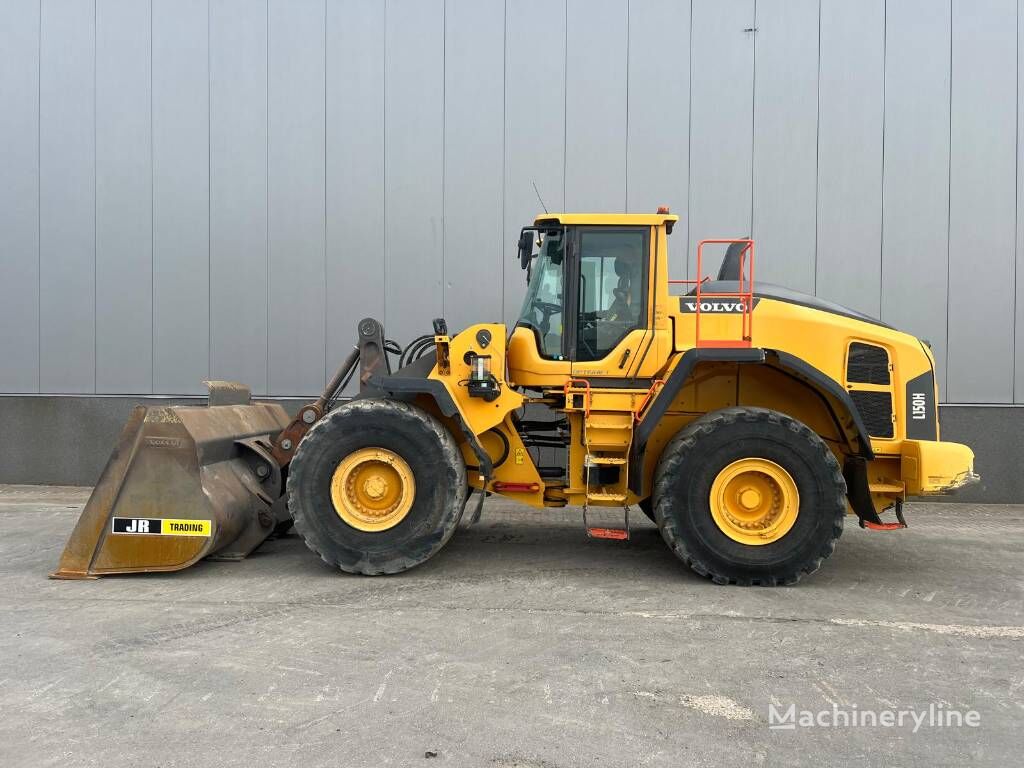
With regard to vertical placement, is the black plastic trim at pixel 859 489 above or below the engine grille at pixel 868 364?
below

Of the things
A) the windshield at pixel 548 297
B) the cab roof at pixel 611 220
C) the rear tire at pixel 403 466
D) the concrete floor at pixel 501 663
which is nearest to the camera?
the concrete floor at pixel 501 663

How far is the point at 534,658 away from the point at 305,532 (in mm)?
2077

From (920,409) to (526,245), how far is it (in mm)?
3181

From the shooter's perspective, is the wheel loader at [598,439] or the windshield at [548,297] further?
the windshield at [548,297]

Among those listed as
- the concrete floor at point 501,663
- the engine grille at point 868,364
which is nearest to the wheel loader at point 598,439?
the engine grille at point 868,364


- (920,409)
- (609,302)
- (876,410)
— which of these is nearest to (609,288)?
(609,302)

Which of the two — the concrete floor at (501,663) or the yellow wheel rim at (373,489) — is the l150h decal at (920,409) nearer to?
the concrete floor at (501,663)

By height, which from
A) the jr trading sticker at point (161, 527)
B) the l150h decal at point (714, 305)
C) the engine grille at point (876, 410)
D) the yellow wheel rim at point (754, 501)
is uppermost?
the l150h decal at point (714, 305)

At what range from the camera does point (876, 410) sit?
15.5ft

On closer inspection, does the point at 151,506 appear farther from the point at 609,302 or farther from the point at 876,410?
the point at 876,410

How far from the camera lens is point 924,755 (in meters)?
2.52

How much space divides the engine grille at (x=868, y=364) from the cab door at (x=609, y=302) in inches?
58.1

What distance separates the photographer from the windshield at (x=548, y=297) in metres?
5.03

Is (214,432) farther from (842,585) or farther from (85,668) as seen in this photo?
(842,585)
